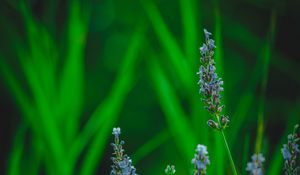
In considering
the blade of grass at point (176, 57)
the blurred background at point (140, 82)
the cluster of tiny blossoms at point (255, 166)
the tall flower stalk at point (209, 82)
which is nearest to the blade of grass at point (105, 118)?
the blurred background at point (140, 82)

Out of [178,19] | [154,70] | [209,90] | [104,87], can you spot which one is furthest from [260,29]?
[209,90]

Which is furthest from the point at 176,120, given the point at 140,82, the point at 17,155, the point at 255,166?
the point at 140,82

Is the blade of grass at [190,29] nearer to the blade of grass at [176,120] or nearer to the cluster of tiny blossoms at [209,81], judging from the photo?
the blade of grass at [176,120]

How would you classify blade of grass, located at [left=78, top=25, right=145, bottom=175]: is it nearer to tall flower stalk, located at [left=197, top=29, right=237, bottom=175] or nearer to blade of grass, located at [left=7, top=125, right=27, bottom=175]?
blade of grass, located at [left=7, top=125, right=27, bottom=175]

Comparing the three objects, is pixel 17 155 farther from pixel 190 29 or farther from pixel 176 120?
pixel 190 29

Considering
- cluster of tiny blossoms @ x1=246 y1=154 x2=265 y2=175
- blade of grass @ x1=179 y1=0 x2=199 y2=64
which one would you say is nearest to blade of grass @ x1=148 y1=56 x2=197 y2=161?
blade of grass @ x1=179 y1=0 x2=199 y2=64

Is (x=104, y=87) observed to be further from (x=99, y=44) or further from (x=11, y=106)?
(x=11, y=106)

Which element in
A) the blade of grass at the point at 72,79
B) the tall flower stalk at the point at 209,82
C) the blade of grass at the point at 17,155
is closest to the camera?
the tall flower stalk at the point at 209,82

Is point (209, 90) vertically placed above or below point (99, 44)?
below
